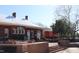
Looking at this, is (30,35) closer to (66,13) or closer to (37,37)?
(37,37)

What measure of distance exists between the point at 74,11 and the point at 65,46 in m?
0.82

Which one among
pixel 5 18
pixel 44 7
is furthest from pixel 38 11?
pixel 5 18

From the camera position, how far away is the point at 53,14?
8367 millimetres

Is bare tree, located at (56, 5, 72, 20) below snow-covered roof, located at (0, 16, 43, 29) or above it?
above

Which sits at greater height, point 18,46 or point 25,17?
point 25,17

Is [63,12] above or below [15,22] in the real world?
above

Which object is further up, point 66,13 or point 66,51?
point 66,13

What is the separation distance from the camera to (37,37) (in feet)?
27.5

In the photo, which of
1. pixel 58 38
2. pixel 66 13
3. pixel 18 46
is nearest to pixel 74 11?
pixel 66 13

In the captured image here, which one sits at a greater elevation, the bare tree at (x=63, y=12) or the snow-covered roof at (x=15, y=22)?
the bare tree at (x=63, y=12)

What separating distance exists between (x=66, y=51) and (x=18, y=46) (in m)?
Result: 1.09

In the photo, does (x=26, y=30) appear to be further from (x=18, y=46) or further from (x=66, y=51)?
(x=66, y=51)

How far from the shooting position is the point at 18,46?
8.35 meters

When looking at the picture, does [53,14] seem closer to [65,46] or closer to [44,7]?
[44,7]
